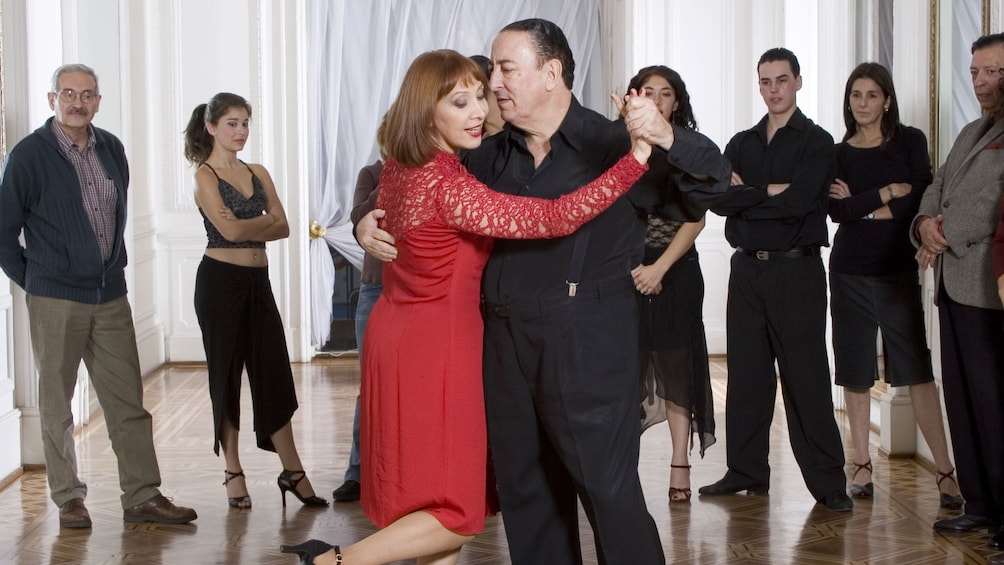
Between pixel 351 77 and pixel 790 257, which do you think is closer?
pixel 790 257

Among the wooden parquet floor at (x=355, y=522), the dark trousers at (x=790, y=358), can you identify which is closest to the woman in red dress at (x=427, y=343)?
the wooden parquet floor at (x=355, y=522)

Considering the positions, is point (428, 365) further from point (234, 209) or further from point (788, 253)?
point (788, 253)

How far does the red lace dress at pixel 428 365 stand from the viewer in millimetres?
3428

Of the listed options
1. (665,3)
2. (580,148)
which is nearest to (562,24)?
(665,3)

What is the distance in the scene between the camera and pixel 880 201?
525 cm

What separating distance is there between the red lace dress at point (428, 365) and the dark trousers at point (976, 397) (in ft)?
6.92

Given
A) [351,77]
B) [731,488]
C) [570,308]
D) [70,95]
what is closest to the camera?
[570,308]

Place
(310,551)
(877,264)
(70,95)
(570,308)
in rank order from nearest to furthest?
(570,308) → (310,551) → (70,95) → (877,264)

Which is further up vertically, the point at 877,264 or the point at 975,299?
the point at 877,264

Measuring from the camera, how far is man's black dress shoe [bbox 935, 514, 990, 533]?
4.81 meters

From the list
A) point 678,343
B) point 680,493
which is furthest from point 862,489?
point 678,343

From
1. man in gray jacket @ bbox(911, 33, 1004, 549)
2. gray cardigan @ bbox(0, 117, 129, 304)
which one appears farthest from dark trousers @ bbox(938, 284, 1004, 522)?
gray cardigan @ bbox(0, 117, 129, 304)

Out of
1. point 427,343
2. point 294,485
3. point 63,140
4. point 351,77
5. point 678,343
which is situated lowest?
point 294,485

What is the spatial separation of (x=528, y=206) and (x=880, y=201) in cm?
254
